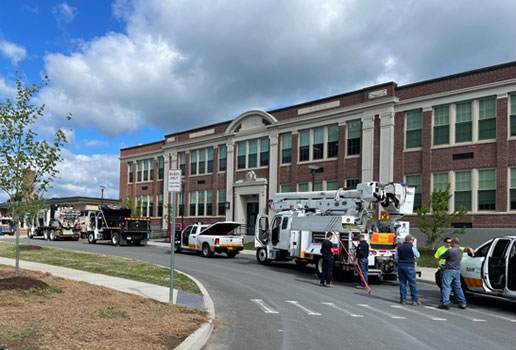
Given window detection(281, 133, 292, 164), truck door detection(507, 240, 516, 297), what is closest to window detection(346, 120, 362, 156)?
window detection(281, 133, 292, 164)

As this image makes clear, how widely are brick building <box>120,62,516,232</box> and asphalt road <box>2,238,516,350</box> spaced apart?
12392 millimetres

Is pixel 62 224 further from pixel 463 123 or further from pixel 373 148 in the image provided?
pixel 463 123

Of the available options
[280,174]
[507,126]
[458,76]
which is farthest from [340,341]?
[280,174]

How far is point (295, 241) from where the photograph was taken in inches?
755

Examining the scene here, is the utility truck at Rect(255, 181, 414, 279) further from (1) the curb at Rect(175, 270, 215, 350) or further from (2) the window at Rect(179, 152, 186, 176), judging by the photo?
(2) the window at Rect(179, 152, 186, 176)

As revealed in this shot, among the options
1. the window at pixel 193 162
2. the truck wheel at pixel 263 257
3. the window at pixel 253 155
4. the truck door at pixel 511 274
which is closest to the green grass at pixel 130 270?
the truck wheel at pixel 263 257

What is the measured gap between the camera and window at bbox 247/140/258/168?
3962 centimetres

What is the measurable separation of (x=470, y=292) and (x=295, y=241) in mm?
7690

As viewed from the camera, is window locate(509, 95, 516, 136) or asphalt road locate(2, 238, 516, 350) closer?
asphalt road locate(2, 238, 516, 350)

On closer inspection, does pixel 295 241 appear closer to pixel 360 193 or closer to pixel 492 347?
pixel 360 193

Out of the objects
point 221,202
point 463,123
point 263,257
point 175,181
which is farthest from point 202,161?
point 175,181

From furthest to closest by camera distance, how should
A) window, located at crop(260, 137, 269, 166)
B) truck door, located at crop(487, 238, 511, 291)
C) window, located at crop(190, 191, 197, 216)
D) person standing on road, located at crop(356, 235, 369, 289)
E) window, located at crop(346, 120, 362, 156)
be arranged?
window, located at crop(190, 191, 197, 216)
window, located at crop(260, 137, 269, 166)
window, located at crop(346, 120, 362, 156)
person standing on road, located at crop(356, 235, 369, 289)
truck door, located at crop(487, 238, 511, 291)

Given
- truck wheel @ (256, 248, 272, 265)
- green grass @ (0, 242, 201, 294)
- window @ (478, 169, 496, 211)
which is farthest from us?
window @ (478, 169, 496, 211)

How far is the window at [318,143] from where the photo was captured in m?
34.6
